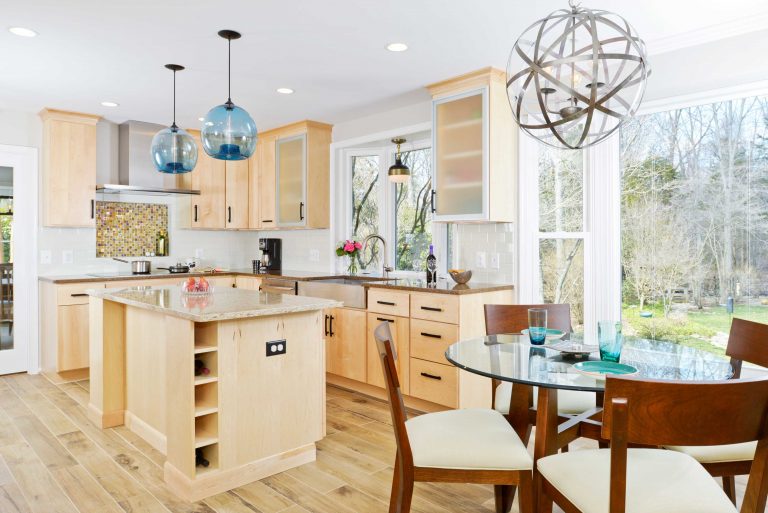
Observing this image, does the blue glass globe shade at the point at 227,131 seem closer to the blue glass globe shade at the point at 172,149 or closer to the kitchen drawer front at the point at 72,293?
the blue glass globe shade at the point at 172,149

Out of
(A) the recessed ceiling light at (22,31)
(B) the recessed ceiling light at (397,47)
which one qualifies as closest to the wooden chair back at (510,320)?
(B) the recessed ceiling light at (397,47)

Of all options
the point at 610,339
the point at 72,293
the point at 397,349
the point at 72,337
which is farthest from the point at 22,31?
the point at 610,339

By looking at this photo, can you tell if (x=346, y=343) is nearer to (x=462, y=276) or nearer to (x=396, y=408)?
(x=462, y=276)

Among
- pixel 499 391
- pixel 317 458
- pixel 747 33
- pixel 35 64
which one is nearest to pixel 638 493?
pixel 499 391

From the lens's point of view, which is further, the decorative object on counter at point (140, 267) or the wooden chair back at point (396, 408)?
the decorative object on counter at point (140, 267)

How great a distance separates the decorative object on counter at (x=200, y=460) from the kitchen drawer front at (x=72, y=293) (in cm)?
269

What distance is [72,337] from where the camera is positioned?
14.9 ft

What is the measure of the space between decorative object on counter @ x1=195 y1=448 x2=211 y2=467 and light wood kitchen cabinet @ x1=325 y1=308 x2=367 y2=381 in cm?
166

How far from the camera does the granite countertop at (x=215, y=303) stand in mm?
2439

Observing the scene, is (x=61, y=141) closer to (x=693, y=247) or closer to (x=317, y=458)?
(x=317, y=458)

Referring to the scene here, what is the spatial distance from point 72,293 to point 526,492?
4255mm

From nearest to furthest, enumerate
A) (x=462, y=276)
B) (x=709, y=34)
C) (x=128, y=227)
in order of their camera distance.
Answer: (x=709, y=34) → (x=462, y=276) → (x=128, y=227)

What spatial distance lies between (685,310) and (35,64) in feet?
14.9

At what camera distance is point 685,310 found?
3.25 m
